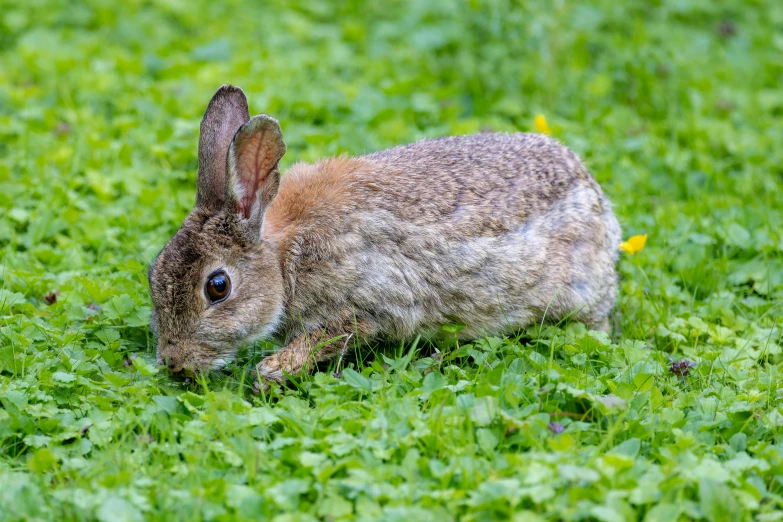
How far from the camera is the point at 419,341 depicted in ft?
18.6

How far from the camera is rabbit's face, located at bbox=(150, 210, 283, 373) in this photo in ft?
16.5

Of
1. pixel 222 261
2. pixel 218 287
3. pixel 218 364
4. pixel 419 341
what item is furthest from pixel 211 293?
pixel 419 341

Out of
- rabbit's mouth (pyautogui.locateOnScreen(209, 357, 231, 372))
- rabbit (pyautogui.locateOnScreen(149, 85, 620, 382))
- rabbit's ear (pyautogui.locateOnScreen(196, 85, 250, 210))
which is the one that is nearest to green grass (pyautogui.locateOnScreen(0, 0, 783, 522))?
rabbit's mouth (pyautogui.locateOnScreen(209, 357, 231, 372))

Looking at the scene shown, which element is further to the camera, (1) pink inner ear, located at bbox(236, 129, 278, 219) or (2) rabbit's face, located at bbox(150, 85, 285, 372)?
(1) pink inner ear, located at bbox(236, 129, 278, 219)

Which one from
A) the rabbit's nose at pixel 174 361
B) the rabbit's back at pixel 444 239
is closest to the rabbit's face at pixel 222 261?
the rabbit's nose at pixel 174 361

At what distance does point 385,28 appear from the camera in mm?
9953

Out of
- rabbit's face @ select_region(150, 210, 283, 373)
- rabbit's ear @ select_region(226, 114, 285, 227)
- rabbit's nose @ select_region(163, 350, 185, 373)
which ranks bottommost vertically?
rabbit's nose @ select_region(163, 350, 185, 373)

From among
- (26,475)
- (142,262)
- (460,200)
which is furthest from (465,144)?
(26,475)

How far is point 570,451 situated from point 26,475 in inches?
91.3

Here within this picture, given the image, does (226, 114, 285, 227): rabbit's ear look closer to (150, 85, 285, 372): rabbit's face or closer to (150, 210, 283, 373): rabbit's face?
(150, 85, 285, 372): rabbit's face

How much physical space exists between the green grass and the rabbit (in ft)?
0.69

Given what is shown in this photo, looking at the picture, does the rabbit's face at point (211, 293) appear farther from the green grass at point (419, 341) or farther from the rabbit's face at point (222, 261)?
the green grass at point (419, 341)

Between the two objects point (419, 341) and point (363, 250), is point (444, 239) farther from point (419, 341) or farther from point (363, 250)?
point (419, 341)

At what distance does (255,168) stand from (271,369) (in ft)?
3.58
